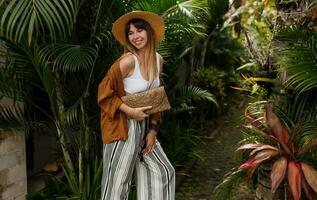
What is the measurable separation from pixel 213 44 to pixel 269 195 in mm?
5941

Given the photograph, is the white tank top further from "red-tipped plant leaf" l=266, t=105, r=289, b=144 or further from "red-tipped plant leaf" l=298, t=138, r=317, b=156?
"red-tipped plant leaf" l=298, t=138, r=317, b=156

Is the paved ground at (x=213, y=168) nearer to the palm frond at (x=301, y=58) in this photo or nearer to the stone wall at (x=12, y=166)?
the palm frond at (x=301, y=58)

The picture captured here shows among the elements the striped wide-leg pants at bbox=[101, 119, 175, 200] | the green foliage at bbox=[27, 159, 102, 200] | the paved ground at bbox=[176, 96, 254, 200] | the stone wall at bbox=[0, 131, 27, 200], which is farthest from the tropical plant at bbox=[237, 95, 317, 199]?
the stone wall at bbox=[0, 131, 27, 200]

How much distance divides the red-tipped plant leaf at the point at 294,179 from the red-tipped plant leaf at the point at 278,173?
0.16 ft

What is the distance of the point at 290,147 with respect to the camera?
11.9 ft

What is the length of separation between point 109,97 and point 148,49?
46 cm

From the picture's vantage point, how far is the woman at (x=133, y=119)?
3162mm

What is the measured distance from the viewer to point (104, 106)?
322 centimetres

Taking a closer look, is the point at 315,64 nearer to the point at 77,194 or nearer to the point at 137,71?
the point at 137,71

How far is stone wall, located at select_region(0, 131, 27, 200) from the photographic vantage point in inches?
159

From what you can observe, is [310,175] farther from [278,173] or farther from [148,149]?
[148,149]

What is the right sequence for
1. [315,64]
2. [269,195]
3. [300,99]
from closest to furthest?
[315,64], [269,195], [300,99]

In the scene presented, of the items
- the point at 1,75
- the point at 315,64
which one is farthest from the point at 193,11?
the point at 1,75

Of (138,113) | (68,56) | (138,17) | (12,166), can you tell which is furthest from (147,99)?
(12,166)
